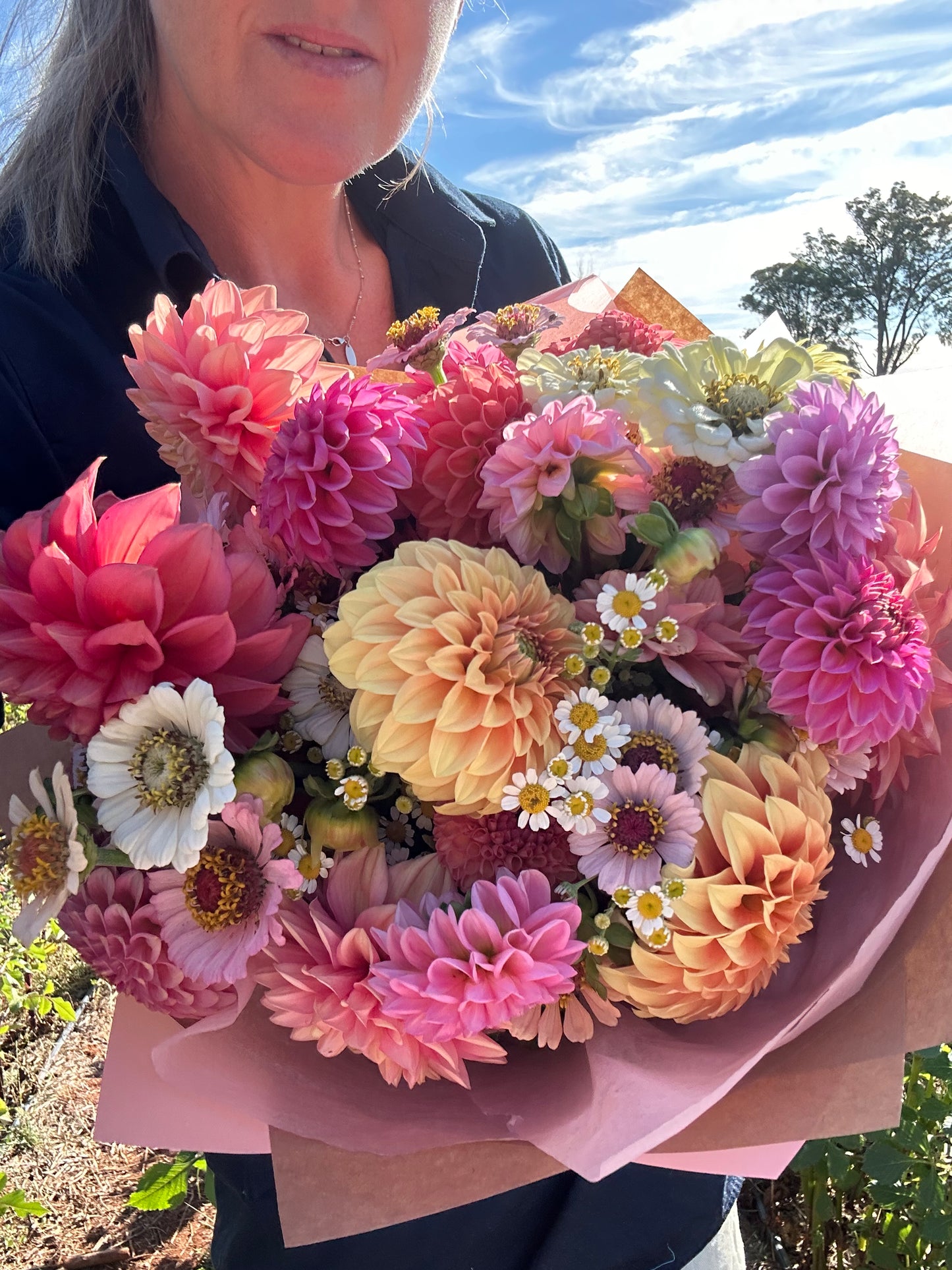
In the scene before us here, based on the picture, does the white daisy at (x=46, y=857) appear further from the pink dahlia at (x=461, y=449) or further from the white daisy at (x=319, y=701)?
the pink dahlia at (x=461, y=449)

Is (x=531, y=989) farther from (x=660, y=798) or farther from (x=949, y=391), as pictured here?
(x=949, y=391)

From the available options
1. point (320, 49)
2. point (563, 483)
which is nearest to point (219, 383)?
point (563, 483)

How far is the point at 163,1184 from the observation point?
5.66 ft

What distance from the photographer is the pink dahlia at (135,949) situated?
1.92 feet

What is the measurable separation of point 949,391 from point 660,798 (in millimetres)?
413

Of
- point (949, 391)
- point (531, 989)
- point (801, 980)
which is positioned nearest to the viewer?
point (531, 989)

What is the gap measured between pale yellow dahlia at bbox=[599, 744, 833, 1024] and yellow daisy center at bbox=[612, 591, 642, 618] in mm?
95

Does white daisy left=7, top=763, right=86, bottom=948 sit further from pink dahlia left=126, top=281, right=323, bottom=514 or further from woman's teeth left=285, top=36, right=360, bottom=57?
woman's teeth left=285, top=36, right=360, bottom=57

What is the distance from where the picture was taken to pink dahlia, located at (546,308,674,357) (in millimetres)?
726

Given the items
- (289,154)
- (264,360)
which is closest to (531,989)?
(264,360)

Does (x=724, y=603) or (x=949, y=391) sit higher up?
(x=949, y=391)

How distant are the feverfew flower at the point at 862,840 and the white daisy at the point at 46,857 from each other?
45 centimetres

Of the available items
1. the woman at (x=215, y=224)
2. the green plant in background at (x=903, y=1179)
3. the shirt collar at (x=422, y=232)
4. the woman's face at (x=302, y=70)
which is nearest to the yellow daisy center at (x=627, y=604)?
the woman at (x=215, y=224)

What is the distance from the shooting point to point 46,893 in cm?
56
